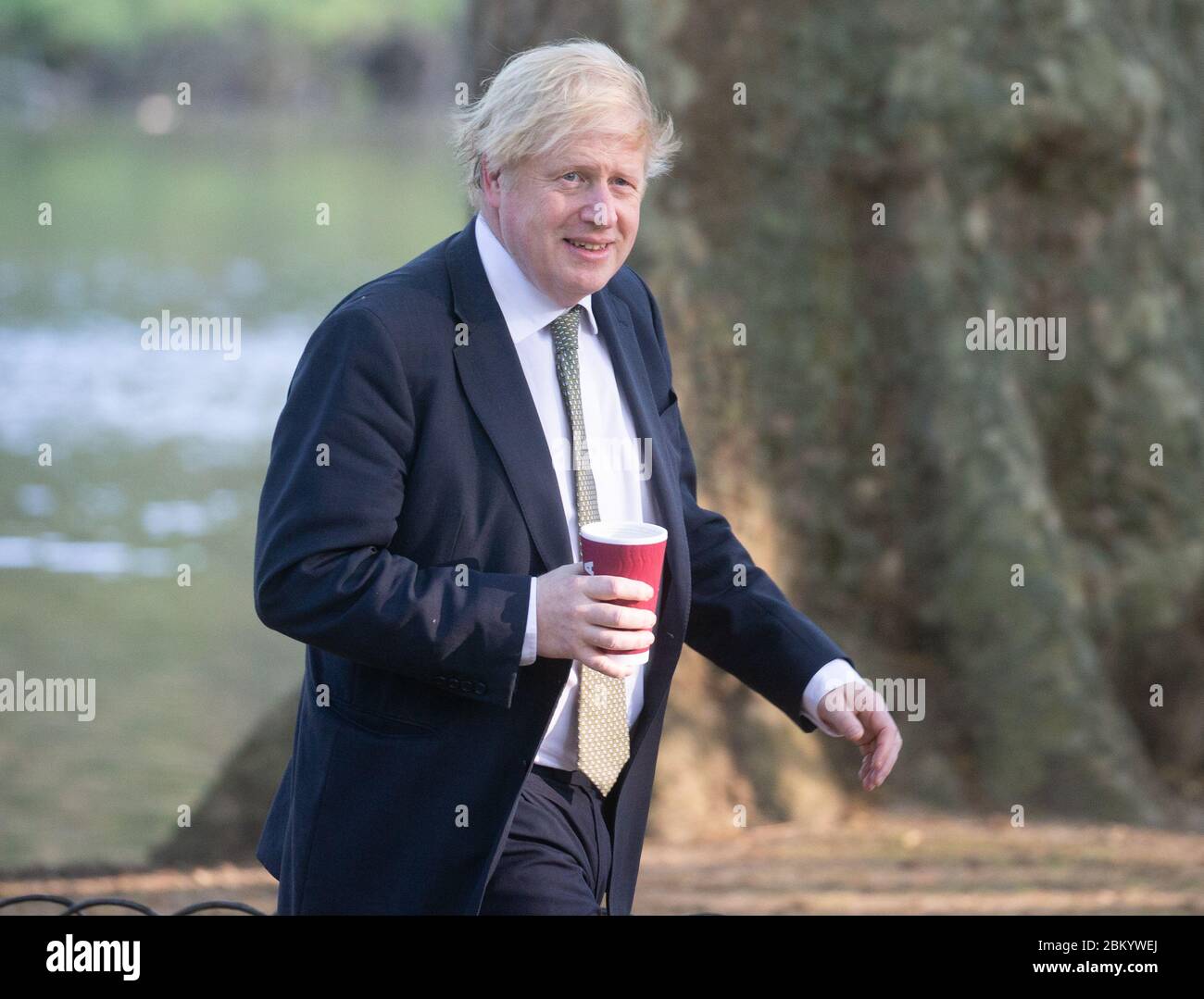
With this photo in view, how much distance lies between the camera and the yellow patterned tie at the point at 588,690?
2.82 metres

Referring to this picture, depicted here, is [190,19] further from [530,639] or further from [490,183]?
[530,639]

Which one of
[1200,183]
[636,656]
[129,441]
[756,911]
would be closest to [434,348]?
[636,656]

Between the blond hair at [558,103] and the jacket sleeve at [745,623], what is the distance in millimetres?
569

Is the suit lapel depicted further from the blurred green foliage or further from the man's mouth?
the blurred green foliage

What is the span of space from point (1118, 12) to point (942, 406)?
5.61 feet

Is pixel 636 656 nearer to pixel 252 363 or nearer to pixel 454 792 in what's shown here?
pixel 454 792

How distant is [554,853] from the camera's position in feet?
9.10

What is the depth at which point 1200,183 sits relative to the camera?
22.5 feet

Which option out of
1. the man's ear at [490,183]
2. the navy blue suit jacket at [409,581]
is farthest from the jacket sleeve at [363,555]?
the man's ear at [490,183]

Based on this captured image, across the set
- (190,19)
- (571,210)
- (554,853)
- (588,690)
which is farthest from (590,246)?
(190,19)

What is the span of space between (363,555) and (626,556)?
407 mm

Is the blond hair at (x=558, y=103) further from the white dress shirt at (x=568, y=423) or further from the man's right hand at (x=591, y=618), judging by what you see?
the man's right hand at (x=591, y=618)

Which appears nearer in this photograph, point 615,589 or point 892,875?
point 615,589

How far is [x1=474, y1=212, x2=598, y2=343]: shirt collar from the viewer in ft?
9.30
